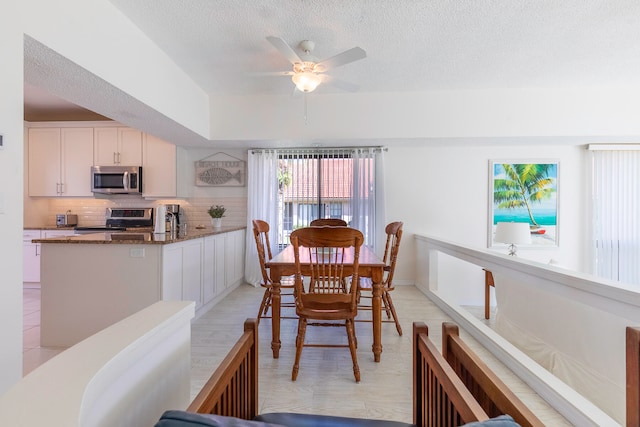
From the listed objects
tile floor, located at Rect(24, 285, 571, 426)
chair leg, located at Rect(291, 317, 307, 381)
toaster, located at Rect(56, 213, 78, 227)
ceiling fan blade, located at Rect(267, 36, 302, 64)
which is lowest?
tile floor, located at Rect(24, 285, 571, 426)

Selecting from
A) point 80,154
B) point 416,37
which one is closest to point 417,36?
point 416,37

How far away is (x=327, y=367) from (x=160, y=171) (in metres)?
3.59

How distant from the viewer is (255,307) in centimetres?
337

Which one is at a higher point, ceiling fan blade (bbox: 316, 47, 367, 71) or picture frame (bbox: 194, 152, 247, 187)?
ceiling fan blade (bbox: 316, 47, 367, 71)

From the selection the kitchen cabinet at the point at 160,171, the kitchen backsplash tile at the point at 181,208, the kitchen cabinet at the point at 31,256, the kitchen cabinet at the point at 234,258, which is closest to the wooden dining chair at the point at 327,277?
the kitchen cabinet at the point at 234,258

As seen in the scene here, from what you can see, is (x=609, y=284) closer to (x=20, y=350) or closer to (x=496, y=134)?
(x=496, y=134)

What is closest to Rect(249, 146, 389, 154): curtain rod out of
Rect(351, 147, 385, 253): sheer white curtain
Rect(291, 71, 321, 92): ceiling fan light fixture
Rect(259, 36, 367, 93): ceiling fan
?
Rect(351, 147, 385, 253): sheer white curtain

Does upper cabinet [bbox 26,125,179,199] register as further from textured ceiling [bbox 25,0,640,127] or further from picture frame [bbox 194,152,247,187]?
textured ceiling [bbox 25,0,640,127]

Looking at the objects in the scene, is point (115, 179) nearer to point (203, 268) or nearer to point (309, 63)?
point (203, 268)

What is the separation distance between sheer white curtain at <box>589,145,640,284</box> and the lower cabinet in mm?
5094

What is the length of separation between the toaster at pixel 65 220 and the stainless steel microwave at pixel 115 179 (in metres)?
0.81

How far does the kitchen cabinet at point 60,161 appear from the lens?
4129mm

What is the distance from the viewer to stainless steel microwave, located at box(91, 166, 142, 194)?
405cm

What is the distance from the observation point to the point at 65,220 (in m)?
4.40
